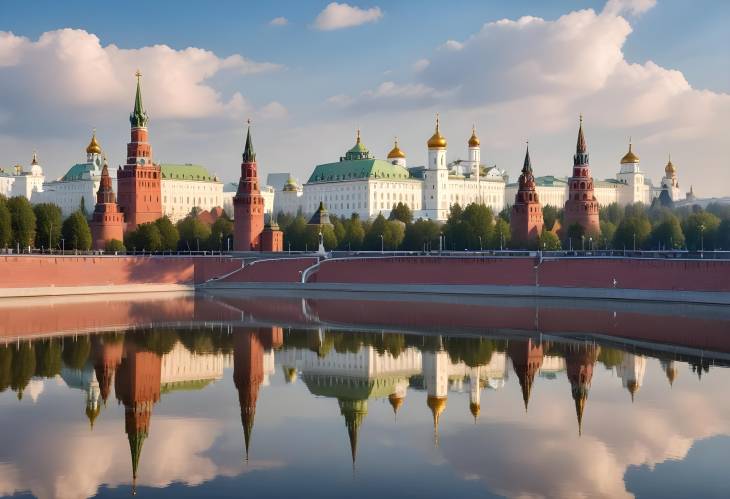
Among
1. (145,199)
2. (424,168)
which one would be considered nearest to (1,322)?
(145,199)

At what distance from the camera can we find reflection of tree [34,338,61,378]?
27.3 m

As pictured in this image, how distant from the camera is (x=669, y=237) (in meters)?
64.9

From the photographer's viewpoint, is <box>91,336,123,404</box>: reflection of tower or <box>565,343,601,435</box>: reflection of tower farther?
<box>91,336,123,404</box>: reflection of tower

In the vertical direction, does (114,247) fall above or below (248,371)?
above

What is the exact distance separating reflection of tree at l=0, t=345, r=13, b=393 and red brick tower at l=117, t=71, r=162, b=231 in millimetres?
45004

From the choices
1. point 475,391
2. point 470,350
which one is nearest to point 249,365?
point 470,350

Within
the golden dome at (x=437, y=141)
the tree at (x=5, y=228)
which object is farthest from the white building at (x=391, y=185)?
the tree at (x=5, y=228)

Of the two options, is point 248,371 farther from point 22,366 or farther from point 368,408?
point 22,366

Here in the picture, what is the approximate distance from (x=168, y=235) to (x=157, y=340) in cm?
3634

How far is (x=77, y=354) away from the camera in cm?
3030

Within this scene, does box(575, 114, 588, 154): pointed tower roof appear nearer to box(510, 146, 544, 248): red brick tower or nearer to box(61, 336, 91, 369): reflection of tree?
box(510, 146, 544, 248): red brick tower

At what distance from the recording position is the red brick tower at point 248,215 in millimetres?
68125

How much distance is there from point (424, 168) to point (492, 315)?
69.2m

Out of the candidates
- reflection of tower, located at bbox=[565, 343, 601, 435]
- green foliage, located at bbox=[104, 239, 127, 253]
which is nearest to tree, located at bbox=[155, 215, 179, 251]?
green foliage, located at bbox=[104, 239, 127, 253]
